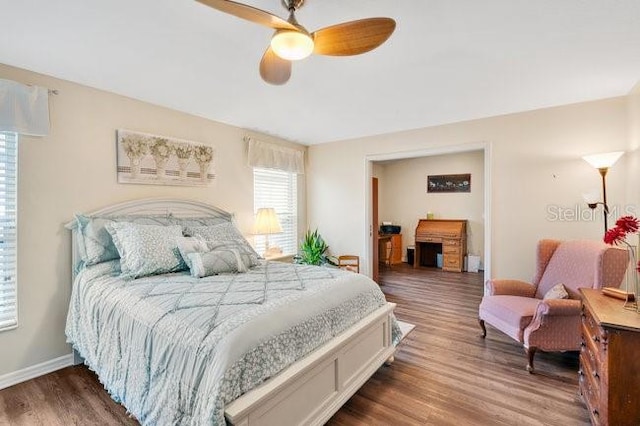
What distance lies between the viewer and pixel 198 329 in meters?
1.42

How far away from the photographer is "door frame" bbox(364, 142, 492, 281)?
140 inches

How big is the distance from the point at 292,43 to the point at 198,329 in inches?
58.4

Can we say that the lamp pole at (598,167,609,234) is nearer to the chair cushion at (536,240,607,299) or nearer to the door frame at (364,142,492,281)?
the chair cushion at (536,240,607,299)

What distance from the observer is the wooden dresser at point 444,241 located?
19.9 ft

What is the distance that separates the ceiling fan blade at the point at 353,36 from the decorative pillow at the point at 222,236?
6.11 ft

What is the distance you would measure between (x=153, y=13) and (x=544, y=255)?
382 centimetres

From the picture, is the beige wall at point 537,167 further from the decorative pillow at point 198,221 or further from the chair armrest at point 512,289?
the decorative pillow at point 198,221

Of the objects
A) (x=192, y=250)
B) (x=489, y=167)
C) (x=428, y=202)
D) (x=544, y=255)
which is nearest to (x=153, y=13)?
(x=192, y=250)

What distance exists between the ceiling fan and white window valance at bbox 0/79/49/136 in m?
2.01

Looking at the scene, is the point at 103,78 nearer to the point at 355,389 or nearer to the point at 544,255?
the point at 355,389

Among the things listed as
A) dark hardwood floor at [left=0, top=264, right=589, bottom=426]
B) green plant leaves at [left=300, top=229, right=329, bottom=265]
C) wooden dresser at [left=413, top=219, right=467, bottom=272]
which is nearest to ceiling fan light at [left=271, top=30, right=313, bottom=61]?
dark hardwood floor at [left=0, top=264, right=589, bottom=426]

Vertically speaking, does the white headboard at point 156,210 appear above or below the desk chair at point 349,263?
above

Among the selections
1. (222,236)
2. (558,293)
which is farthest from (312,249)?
(558,293)

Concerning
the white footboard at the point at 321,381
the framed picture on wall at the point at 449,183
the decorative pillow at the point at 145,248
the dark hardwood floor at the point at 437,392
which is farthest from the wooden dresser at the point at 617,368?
the framed picture on wall at the point at 449,183
